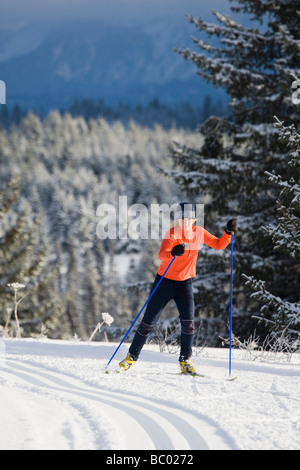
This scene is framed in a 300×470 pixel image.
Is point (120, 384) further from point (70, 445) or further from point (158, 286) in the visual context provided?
point (70, 445)

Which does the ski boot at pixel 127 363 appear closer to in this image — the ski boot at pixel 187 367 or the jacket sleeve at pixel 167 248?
the ski boot at pixel 187 367

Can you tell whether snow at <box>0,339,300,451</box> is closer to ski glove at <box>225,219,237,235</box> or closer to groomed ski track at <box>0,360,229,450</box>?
groomed ski track at <box>0,360,229,450</box>

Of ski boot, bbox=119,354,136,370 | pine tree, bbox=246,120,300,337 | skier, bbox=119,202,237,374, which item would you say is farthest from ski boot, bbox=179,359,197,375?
pine tree, bbox=246,120,300,337

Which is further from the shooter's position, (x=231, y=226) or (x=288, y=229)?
(x=288, y=229)

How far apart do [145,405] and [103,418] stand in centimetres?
52

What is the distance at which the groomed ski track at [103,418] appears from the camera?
3.09 m

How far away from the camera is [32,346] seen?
6.55 meters

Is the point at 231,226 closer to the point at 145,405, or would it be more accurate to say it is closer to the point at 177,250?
the point at 177,250

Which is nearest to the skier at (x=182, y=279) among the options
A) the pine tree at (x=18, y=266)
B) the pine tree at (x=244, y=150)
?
the pine tree at (x=244, y=150)

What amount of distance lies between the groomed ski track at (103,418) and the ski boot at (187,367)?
41.1 inches

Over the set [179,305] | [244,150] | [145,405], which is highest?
[244,150]

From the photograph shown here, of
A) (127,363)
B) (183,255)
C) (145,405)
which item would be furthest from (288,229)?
(145,405)

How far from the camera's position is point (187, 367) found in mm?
5117

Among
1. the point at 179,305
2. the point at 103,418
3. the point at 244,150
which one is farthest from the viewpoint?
the point at 244,150
